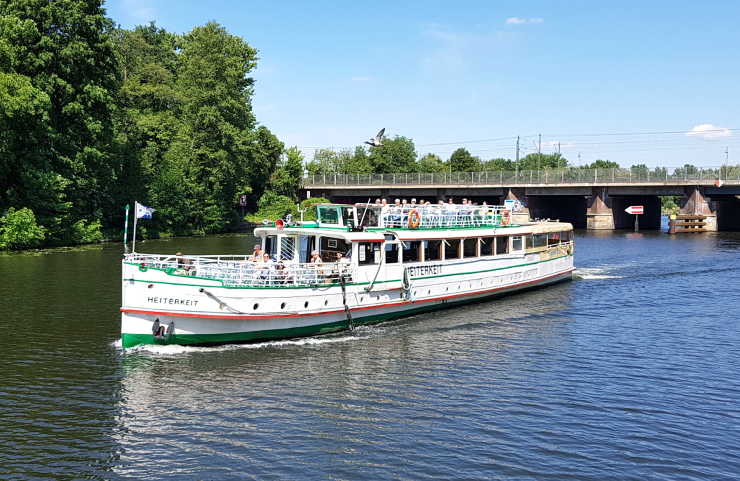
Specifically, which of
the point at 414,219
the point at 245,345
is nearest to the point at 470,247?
the point at 414,219

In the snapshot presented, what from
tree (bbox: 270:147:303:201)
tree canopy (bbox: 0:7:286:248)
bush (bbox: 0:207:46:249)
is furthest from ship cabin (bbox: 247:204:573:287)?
tree (bbox: 270:147:303:201)

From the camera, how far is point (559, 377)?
24094 mm

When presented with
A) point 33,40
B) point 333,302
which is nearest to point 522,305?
point 333,302

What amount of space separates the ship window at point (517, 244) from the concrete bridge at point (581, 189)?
60133 millimetres

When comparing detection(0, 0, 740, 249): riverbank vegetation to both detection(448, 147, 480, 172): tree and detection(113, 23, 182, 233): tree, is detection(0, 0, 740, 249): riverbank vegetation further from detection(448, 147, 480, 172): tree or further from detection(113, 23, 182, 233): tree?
detection(448, 147, 480, 172): tree

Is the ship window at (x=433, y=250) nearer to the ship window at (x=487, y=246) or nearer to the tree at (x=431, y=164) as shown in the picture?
the ship window at (x=487, y=246)

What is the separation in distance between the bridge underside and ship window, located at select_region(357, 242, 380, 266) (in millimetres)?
75115

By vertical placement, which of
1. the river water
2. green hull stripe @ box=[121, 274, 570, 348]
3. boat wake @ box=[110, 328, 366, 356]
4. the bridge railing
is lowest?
the river water

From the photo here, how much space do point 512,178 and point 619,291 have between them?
6357 centimetres

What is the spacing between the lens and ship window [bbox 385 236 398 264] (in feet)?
109

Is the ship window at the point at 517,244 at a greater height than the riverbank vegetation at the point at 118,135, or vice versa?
the riverbank vegetation at the point at 118,135

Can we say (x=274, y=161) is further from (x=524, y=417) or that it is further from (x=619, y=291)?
(x=524, y=417)

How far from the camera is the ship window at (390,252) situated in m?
33.2

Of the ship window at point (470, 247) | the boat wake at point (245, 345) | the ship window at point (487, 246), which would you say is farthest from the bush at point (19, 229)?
the ship window at point (487, 246)
